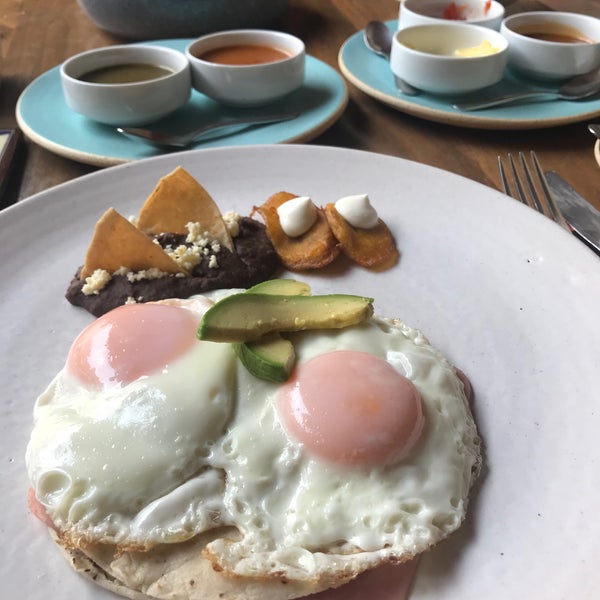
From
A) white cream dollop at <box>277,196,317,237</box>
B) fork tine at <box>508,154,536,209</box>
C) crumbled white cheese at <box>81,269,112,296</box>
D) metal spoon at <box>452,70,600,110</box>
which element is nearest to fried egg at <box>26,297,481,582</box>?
crumbled white cheese at <box>81,269,112,296</box>

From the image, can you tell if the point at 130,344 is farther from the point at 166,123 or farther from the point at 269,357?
the point at 166,123

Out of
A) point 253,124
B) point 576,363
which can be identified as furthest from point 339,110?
point 576,363

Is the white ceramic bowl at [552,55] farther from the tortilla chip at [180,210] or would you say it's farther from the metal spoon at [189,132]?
the tortilla chip at [180,210]

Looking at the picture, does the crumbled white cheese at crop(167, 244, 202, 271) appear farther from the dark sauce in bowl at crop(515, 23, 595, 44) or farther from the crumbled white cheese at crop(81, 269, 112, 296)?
the dark sauce in bowl at crop(515, 23, 595, 44)

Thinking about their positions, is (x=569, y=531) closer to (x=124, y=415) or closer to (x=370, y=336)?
(x=370, y=336)

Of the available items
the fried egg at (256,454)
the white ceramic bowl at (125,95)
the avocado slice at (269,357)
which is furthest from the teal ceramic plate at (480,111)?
the avocado slice at (269,357)
